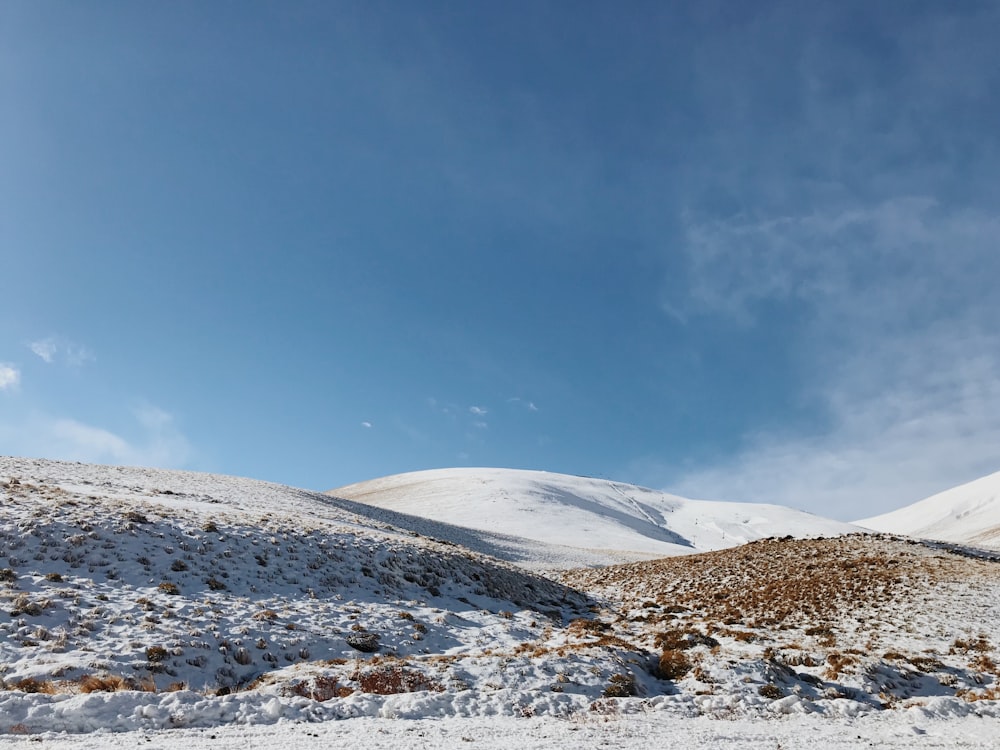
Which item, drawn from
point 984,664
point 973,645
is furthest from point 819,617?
point 984,664

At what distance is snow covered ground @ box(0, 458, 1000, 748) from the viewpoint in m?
9.34

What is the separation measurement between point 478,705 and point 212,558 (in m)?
12.2

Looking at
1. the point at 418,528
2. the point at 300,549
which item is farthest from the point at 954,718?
the point at 418,528

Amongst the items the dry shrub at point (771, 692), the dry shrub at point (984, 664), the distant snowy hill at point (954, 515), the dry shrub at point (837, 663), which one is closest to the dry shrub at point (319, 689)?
the dry shrub at point (771, 692)

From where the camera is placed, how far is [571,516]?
84.1m

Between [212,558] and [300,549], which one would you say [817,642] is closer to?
[300,549]

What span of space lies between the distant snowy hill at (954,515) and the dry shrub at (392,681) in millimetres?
132986

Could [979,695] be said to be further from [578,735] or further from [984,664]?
[578,735]

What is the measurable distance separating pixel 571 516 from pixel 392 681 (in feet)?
246

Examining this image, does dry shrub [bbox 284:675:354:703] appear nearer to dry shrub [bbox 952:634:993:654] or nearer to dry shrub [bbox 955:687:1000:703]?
dry shrub [bbox 955:687:1000:703]

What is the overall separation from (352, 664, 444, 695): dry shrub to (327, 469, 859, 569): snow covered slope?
34328mm

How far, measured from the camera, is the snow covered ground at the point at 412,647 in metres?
9.34

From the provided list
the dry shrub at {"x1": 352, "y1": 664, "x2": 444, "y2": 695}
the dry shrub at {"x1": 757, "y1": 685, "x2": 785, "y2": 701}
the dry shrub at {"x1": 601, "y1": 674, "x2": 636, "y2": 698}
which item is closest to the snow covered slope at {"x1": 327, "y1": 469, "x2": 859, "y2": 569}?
the dry shrub at {"x1": 601, "y1": 674, "x2": 636, "y2": 698}

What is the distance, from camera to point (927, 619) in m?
19.9
